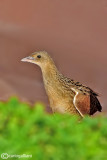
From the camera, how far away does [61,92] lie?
10.6 feet

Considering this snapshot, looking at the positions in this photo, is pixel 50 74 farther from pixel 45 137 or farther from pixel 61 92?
pixel 45 137

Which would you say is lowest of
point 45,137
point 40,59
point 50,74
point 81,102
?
point 45,137

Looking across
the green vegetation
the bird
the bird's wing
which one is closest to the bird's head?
the bird

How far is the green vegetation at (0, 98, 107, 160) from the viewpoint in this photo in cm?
131

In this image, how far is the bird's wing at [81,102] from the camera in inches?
127

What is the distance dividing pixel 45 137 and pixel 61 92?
190 centimetres

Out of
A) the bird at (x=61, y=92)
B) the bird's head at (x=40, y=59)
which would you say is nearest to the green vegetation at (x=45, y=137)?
the bird at (x=61, y=92)

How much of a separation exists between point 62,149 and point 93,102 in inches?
84.9

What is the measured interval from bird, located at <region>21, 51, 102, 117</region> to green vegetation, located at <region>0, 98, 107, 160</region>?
163 centimetres

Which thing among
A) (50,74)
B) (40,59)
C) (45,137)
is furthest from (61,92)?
(45,137)

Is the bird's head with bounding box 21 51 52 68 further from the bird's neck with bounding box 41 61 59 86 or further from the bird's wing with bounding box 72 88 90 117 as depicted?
the bird's wing with bounding box 72 88 90 117

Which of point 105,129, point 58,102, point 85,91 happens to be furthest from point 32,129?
point 85,91

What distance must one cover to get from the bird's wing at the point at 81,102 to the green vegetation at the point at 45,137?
66.0 inches

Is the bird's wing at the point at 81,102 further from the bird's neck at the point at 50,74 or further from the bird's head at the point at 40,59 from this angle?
the bird's head at the point at 40,59
